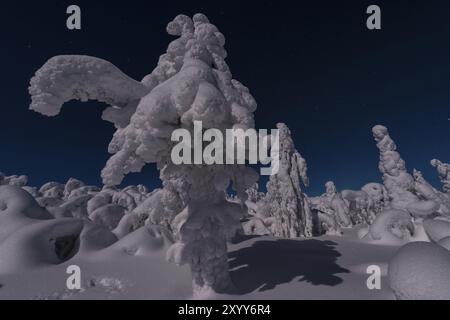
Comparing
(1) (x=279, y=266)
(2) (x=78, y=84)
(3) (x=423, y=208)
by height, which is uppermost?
(2) (x=78, y=84)

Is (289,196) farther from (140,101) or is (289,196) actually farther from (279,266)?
(140,101)

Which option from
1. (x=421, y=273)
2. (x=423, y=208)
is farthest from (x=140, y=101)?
(x=423, y=208)

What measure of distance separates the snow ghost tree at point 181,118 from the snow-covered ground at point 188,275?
1.24 metres

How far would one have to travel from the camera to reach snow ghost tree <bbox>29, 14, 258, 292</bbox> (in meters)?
5.02

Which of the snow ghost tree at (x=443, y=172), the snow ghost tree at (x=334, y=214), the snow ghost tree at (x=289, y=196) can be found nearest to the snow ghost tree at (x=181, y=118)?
the snow ghost tree at (x=289, y=196)

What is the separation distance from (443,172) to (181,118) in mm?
42236

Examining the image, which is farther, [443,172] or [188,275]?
[443,172]

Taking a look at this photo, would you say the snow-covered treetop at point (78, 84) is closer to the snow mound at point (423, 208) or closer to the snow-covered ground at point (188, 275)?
the snow-covered ground at point (188, 275)

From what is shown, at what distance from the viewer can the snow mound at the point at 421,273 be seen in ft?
13.7

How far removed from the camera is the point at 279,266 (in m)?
7.24

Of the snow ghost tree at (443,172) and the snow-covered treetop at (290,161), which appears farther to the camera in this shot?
the snow ghost tree at (443,172)

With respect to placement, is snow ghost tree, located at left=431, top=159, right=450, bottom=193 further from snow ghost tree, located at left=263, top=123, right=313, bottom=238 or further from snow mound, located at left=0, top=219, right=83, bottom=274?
snow mound, located at left=0, top=219, right=83, bottom=274
